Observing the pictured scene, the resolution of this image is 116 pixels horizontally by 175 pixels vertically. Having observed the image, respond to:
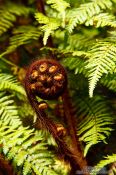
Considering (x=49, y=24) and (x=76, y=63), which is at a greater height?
(x=49, y=24)

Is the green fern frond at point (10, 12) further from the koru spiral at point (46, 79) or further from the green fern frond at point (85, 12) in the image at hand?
the koru spiral at point (46, 79)

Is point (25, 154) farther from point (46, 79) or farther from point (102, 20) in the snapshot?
point (102, 20)

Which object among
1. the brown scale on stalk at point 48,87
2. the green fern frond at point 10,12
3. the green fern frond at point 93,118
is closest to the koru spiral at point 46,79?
the brown scale on stalk at point 48,87

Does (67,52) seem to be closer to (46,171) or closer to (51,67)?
(51,67)

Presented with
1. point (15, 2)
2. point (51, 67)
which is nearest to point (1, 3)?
point (15, 2)

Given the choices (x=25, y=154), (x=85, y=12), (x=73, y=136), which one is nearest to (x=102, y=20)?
(x=85, y=12)

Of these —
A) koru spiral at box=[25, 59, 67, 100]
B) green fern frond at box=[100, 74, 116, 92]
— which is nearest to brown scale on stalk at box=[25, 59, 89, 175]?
koru spiral at box=[25, 59, 67, 100]
